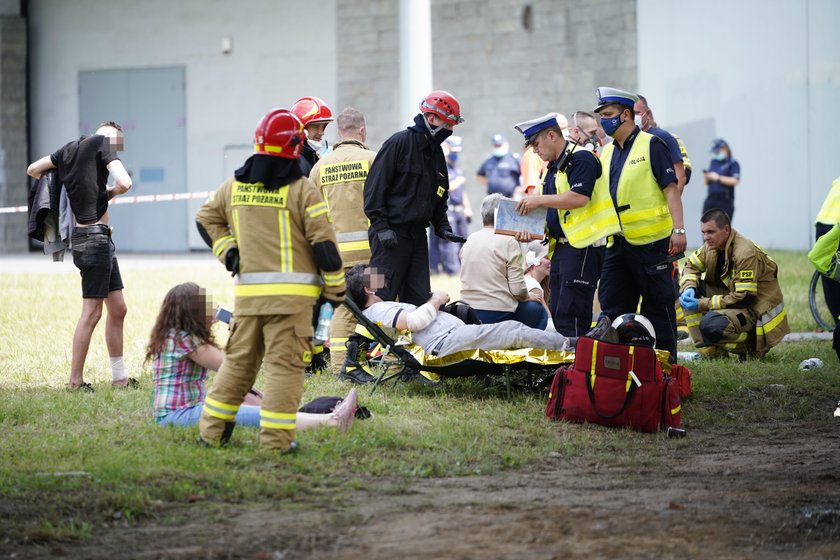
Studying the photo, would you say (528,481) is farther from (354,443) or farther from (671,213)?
(671,213)

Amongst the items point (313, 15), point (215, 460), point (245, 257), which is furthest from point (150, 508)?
point (313, 15)

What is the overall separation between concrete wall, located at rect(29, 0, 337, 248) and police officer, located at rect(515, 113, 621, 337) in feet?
53.1

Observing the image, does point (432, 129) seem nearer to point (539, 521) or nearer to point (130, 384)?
point (130, 384)

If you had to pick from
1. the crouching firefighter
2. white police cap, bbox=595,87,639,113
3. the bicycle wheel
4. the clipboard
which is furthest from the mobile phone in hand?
the bicycle wheel

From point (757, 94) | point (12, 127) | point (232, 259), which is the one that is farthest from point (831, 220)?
point (12, 127)

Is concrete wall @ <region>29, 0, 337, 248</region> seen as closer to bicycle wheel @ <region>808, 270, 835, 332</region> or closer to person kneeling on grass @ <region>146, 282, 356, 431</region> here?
bicycle wheel @ <region>808, 270, 835, 332</region>

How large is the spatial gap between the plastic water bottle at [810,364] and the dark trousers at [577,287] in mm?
1914

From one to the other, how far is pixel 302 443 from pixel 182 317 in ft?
3.14

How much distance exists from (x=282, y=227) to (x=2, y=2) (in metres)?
21.9

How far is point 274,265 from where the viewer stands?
19.4 feet

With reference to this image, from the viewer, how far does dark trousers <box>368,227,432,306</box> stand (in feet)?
27.9

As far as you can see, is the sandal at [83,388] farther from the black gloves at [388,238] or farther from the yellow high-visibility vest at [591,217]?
the yellow high-visibility vest at [591,217]

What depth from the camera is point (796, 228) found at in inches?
830

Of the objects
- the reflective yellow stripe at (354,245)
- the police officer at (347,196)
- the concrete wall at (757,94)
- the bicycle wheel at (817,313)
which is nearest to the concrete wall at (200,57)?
the concrete wall at (757,94)
